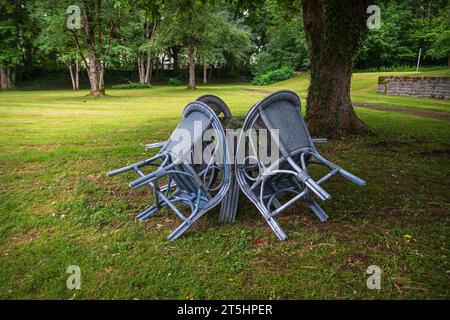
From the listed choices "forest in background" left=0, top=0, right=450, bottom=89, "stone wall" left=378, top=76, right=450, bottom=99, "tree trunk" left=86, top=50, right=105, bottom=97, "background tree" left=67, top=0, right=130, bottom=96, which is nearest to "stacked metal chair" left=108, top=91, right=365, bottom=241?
"forest in background" left=0, top=0, right=450, bottom=89

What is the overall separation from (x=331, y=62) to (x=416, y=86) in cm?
1506

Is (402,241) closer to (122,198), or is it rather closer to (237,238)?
(237,238)

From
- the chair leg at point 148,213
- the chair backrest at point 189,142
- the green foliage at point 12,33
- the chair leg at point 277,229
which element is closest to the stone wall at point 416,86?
the chair backrest at point 189,142

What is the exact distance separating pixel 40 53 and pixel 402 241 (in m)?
42.5

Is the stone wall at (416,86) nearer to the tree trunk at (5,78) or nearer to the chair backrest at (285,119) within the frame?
the chair backrest at (285,119)

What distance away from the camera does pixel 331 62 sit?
8.62 m

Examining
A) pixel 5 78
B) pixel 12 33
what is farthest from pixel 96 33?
pixel 5 78

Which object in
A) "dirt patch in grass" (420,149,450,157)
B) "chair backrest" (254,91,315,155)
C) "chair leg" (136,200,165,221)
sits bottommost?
"chair leg" (136,200,165,221)

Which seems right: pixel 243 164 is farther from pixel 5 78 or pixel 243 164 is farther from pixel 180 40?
pixel 5 78

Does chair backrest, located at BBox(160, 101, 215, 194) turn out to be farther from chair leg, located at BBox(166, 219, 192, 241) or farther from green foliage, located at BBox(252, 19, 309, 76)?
green foliage, located at BBox(252, 19, 309, 76)

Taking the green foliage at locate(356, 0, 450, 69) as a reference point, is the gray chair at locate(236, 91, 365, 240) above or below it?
below

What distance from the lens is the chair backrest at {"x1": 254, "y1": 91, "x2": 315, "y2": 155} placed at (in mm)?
4000

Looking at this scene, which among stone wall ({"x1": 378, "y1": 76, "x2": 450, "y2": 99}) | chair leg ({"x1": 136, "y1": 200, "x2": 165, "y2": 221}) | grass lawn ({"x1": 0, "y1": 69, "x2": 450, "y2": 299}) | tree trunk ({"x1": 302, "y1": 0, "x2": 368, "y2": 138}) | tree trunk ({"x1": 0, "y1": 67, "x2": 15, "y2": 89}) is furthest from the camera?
tree trunk ({"x1": 0, "y1": 67, "x2": 15, "y2": 89})
